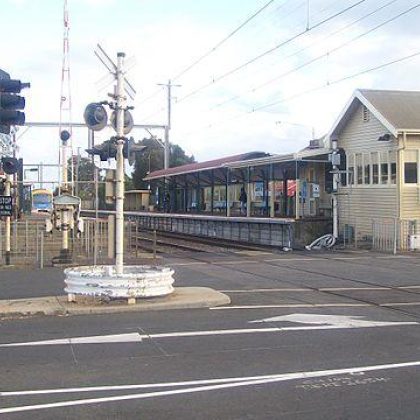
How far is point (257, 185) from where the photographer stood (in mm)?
44312

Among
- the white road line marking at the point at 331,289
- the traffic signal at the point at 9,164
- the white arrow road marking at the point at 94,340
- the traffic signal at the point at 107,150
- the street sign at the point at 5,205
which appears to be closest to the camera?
the white arrow road marking at the point at 94,340

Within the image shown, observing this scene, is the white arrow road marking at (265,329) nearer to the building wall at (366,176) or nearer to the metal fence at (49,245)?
the metal fence at (49,245)

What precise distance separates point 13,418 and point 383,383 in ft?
11.7

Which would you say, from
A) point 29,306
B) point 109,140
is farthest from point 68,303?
point 109,140

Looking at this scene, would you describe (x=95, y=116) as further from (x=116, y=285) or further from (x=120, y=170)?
(x=116, y=285)

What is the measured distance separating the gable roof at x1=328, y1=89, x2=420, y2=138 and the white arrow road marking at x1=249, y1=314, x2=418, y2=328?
59.9 feet

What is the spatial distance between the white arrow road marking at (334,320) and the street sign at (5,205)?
12087 mm

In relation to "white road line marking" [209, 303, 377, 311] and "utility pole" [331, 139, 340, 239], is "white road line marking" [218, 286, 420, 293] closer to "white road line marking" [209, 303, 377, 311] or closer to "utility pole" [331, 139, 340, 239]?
"white road line marking" [209, 303, 377, 311]

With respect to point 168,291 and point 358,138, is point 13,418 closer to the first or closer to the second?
point 168,291

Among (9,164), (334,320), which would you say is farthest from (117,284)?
(9,164)

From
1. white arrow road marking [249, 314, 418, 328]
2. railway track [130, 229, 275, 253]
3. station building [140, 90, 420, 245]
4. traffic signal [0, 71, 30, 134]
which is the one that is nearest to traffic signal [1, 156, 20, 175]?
traffic signal [0, 71, 30, 134]

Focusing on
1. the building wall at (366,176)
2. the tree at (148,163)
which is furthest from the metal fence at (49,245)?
the tree at (148,163)

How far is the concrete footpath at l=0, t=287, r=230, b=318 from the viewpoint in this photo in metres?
11.3

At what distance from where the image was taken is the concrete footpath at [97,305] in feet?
37.2
